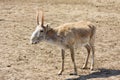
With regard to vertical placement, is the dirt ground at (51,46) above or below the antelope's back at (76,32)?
below

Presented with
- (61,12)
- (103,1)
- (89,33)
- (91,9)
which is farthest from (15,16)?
(89,33)

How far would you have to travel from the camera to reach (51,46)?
14344mm

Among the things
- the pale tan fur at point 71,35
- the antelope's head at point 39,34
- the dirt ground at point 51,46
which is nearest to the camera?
the antelope's head at point 39,34

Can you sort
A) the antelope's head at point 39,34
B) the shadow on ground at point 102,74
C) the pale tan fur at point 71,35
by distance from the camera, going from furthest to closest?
the shadow on ground at point 102,74 → the pale tan fur at point 71,35 → the antelope's head at point 39,34

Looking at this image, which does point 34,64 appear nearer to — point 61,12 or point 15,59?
point 15,59

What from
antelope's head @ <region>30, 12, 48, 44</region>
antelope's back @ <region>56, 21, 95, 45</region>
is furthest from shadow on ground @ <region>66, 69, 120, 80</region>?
antelope's head @ <region>30, 12, 48, 44</region>

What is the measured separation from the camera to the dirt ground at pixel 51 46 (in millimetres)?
11664

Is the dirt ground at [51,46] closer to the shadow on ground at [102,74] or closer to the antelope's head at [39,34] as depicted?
the shadow on ground at [102,74]

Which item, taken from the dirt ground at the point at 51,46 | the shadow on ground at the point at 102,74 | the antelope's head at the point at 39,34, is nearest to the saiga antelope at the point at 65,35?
the antelope's head at the point at 39,34

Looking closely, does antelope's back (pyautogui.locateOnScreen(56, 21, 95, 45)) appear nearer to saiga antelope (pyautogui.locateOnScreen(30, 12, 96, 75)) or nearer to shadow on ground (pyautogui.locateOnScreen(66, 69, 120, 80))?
saiga antelope (pyautogui.locateOnScreen(30, 12, 96, 75))

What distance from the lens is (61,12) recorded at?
20453mm

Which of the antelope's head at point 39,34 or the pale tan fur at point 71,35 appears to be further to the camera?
the pale tan fur at point 71,35

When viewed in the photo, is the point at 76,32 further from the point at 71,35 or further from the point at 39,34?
the point at 39,34

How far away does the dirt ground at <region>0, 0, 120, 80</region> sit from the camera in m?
11.7
